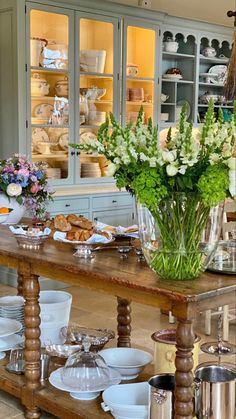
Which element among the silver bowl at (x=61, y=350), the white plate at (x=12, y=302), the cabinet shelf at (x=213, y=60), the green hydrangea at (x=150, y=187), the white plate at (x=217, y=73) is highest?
the cabinet shelf at (x=213, y=60)

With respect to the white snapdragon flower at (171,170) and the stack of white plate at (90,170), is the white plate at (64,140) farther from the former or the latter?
the white snapdragon flower at (171,170)

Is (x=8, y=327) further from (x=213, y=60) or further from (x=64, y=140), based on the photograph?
(x=213, y=60)

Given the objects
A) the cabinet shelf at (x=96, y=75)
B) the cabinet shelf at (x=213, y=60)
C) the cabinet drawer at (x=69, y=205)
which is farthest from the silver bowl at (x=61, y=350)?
the cabinet shelf at (x=213, y=60)

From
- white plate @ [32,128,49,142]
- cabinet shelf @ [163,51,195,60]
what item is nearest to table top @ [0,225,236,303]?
white plate @ [32,128,49,142]

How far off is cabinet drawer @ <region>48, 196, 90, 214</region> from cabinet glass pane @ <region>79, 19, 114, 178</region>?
40cm

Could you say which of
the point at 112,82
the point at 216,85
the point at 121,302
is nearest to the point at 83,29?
the point at 112,82

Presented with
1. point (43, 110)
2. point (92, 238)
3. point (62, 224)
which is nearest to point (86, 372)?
point (92, 238)

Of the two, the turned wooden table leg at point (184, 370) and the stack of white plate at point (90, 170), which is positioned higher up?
the stack of white plate at point (90, 170)

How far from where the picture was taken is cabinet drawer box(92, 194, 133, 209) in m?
5.60

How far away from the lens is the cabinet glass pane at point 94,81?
567 centimetres

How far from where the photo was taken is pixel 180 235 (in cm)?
217

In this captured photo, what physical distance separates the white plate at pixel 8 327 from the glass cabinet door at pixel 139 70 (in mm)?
3131

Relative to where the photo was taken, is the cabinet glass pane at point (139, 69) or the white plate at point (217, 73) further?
the white plate at point (217, 73)

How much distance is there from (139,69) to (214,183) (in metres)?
4.34
